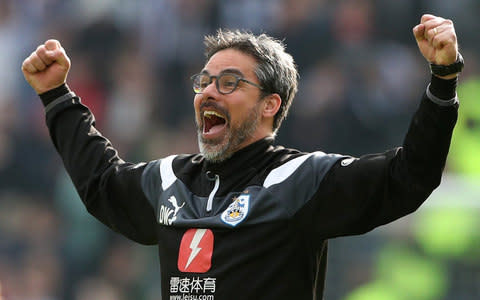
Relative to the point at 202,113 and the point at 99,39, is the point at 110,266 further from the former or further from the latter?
the point at 202,113

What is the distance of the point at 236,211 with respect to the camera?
4047 mm

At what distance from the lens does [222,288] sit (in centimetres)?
396

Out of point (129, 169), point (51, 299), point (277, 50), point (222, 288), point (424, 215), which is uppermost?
point (277, 50)

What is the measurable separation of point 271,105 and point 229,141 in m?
0.29

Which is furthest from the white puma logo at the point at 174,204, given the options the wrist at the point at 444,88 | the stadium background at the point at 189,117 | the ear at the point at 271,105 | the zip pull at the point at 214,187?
the stadium background at the point at 189,117

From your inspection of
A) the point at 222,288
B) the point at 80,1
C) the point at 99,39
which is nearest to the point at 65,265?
the point at 99,39

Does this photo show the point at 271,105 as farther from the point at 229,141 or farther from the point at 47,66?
the point at 47,66

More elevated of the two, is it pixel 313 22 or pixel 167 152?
pixel 313 22

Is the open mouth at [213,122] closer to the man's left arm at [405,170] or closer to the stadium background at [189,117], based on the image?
the man's left arm at [405,170]

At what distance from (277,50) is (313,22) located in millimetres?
5118

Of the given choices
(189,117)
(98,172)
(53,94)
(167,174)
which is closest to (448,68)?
(167,174)

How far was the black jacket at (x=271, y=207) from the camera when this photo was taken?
146 inches

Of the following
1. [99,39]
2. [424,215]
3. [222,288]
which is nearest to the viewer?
[222,288]

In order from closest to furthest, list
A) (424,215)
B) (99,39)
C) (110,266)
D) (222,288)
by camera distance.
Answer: (222,288)
(424,215)
(110,266)
(99,39)
